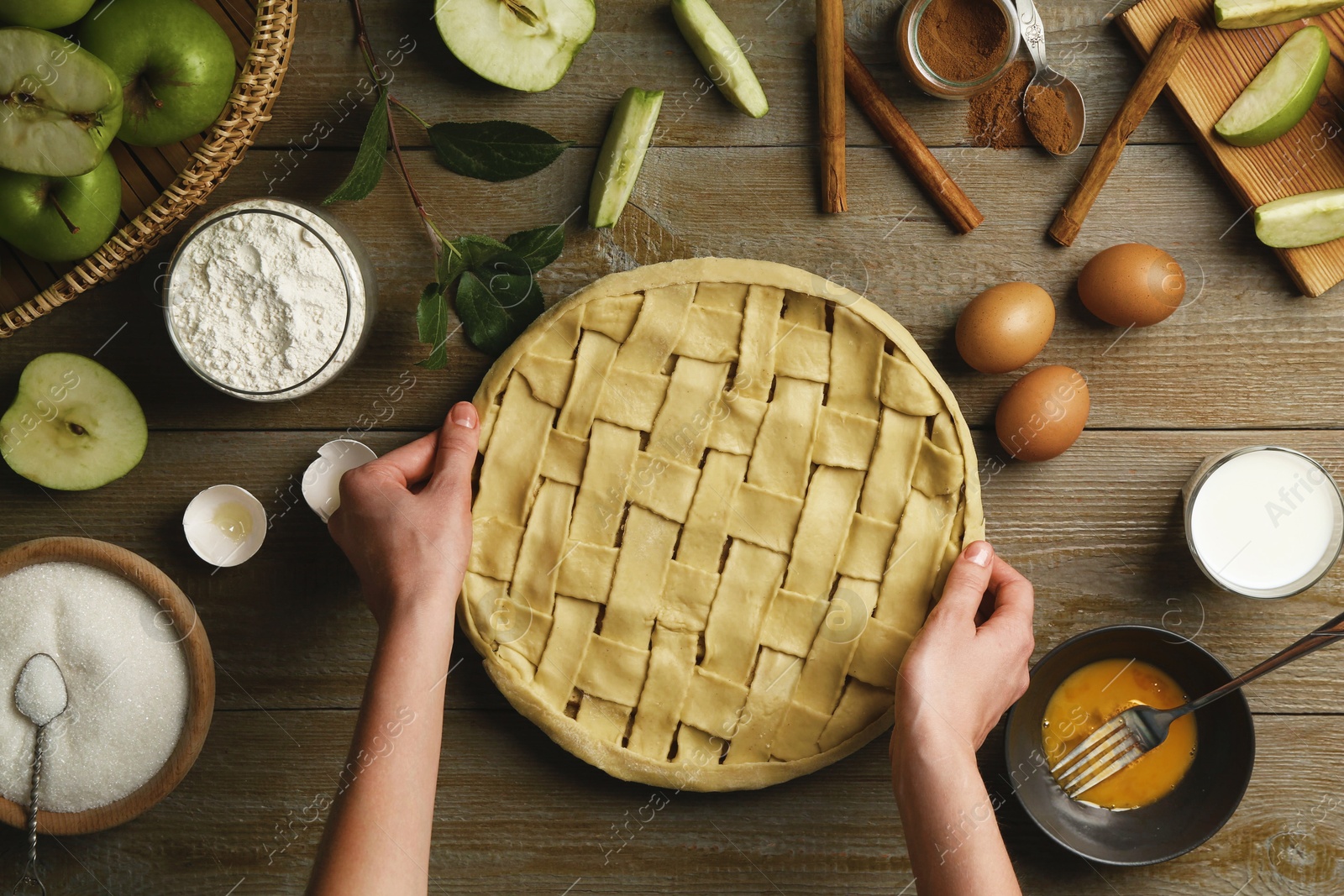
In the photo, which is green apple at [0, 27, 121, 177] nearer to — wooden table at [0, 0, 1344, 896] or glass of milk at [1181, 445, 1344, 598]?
wooden table at [0, 0, 1344, 896]

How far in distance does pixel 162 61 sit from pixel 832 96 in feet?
2.31

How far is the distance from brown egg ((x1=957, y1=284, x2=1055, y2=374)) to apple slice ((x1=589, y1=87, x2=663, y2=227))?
44 cm

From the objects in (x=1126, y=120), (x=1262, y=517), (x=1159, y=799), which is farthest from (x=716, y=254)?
(x=1159, y=799)

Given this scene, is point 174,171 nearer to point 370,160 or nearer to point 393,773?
point 370,160

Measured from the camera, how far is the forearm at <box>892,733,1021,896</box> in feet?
2.70

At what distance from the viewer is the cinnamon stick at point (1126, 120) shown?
3.18 ft

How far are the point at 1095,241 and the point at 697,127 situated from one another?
51 cm

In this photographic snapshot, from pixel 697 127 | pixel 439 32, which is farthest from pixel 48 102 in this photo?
pixel 697 127

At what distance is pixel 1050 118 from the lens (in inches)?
39.4

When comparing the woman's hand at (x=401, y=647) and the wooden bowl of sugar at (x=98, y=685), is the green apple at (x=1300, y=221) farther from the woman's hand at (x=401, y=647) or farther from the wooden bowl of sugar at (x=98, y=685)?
the wooden bowl of sugar at (x=98, y=685)

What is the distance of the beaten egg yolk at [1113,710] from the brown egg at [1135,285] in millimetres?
412

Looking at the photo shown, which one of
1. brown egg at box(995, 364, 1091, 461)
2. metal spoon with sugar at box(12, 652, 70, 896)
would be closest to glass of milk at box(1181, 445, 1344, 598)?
brown egg at box(995, 364, 1091, 461)

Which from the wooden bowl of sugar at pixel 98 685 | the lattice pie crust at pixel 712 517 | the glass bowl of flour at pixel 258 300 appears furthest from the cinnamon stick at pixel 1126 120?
the wooden bowl of sugar at pixel 98 685

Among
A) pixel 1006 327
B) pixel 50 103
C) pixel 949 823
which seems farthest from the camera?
pixel 1006 327
